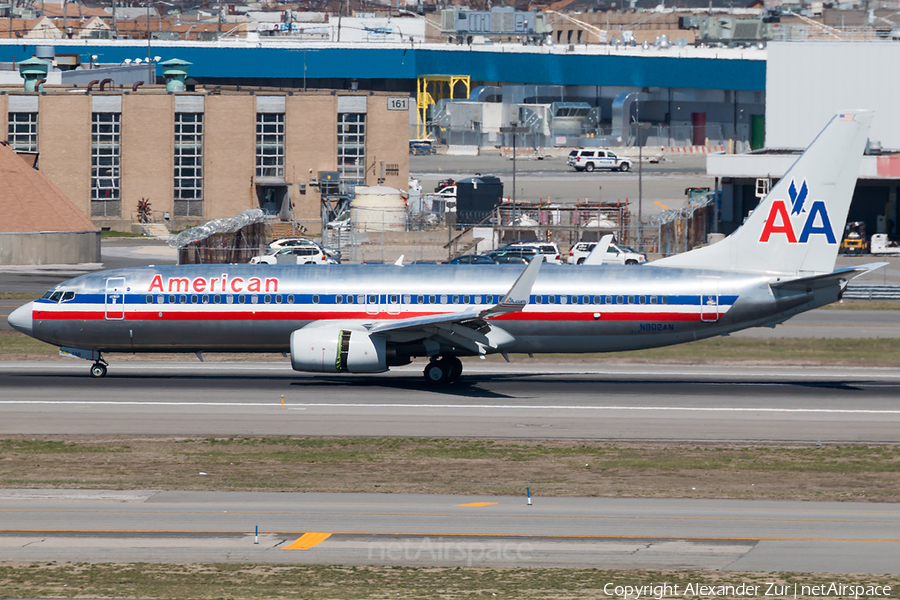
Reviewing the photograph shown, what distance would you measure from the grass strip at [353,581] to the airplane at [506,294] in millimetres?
19725

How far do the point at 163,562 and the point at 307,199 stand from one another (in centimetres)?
8621

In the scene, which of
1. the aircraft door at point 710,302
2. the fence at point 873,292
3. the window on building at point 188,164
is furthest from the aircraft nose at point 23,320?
the window on building at point 188,164

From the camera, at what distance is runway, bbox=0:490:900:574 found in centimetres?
2175

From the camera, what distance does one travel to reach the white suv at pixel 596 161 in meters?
137

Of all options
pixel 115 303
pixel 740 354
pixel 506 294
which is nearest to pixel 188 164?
pixel 115 303

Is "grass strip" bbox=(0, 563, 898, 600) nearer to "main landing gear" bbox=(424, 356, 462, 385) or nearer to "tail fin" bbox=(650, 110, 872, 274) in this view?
"main landing gear" bbox=(424, 356, 462, 385)

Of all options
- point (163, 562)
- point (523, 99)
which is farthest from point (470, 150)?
point (163, 562)

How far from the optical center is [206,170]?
341 ft

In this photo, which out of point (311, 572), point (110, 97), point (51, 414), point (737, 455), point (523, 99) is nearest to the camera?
point (311, 572)

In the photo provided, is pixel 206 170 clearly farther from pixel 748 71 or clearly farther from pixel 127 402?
pixel 748 71

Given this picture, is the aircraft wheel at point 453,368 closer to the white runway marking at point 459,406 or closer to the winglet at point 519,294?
the white runway marking at point 459,406

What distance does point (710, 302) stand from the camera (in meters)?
40.8

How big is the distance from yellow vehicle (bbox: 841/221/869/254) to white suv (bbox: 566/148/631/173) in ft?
162

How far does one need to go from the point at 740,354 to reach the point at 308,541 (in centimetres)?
3175
